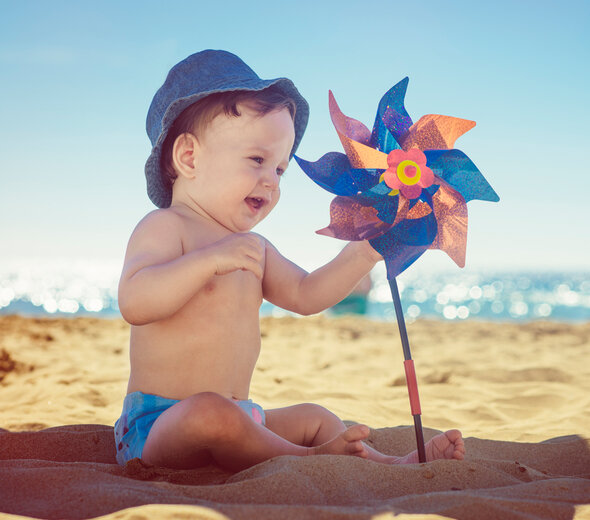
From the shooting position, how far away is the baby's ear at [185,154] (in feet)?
7.40

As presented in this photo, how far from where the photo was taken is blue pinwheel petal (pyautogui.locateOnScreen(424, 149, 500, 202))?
6.08ft

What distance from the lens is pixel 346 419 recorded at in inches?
115

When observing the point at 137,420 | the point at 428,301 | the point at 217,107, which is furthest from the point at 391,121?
the point at 428,301

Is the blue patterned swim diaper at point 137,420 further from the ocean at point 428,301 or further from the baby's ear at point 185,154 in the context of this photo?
the ocean at point 428,301

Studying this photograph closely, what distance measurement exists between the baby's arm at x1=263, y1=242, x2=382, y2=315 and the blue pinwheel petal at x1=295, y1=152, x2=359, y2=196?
0.99ft

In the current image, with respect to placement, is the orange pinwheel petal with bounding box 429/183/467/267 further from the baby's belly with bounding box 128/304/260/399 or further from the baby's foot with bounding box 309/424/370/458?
the baby's belly with bounding box 128/304/260/399

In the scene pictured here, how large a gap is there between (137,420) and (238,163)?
39.6 inches

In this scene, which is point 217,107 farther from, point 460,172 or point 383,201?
point 460,172

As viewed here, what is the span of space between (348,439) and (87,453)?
1.12 meters

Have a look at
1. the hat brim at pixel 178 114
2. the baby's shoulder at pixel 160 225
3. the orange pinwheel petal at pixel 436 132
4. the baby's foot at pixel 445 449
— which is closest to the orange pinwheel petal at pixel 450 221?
the orange pinwheel petal at pixel 436 132

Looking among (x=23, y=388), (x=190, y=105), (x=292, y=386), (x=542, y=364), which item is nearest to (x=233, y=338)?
(x=190, y=105)

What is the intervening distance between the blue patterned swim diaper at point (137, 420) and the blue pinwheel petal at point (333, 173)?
81 cm

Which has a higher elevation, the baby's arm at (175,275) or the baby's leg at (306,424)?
the baby's arm at (175,275)

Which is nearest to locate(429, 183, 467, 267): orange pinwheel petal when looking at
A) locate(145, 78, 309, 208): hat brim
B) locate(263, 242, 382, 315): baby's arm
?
locate(263, 242, 382, 315): baby's arm
